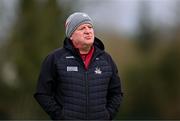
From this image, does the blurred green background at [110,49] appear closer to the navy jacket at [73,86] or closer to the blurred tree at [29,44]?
the blurred tree at [29,44]

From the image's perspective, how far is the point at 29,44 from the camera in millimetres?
24250

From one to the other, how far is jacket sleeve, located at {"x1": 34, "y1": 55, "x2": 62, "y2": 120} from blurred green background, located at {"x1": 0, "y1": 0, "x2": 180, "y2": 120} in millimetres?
16178

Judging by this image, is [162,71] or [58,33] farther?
[162,71]

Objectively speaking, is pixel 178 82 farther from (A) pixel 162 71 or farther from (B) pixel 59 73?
(B) pixel 59 73

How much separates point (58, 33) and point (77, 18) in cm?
1769

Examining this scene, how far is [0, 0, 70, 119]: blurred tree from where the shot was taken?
2348cm

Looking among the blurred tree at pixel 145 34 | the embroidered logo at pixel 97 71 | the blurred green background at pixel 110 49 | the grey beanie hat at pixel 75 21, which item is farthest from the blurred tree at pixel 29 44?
the embroidered logo at pixel 97 71

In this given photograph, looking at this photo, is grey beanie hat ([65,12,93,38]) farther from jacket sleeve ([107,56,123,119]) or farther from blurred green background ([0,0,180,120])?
blurred green background ([0,0,180,120])

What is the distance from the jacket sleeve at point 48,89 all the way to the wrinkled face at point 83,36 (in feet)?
0.83

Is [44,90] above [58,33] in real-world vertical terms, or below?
above

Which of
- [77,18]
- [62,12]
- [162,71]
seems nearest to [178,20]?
[162,71]

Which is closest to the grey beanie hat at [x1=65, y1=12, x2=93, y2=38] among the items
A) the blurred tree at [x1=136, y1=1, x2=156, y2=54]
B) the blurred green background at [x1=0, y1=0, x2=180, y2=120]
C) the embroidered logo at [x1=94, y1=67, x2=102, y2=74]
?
the embroidered logo at [x1=94, y1=67, x2=102, y2=74]

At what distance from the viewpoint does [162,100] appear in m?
26.9

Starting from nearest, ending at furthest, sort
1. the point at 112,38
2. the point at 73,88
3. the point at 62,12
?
1. the point at 73,88
2. the point at 62,12
3. the point at 112,38
